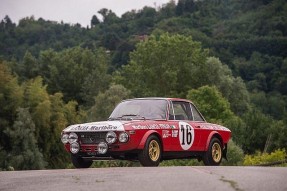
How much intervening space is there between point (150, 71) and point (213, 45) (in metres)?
56.4

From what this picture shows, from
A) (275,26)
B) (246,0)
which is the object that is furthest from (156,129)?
(246,0)

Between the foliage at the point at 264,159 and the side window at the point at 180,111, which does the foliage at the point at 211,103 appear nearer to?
the foliage at the point at 264,159

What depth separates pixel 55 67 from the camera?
101 metres

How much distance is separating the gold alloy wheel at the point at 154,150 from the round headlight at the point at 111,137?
932 mm

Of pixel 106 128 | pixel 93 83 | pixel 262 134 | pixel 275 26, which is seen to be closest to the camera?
pixel 106 128

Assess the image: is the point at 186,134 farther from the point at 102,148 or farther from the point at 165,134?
the point at 102,148

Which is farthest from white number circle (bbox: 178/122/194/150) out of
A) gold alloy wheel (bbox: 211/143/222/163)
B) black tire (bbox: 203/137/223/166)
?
gold alloy wheel (bbox: 211/143/222/163)

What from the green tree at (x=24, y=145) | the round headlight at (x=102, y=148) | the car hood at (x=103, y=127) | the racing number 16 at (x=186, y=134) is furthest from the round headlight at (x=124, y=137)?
the green tree at (x=24, y=145)

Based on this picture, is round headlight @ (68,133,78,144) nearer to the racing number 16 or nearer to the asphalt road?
the racing number 16

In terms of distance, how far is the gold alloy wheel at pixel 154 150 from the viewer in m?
15.1

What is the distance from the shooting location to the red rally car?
48.2 feet

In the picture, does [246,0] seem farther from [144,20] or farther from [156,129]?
[156,129]

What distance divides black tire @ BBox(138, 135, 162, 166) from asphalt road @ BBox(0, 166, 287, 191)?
2.82m

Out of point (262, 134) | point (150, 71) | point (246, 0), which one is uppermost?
point (246, 0)
